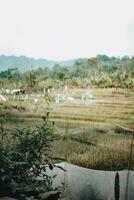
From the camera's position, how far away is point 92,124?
4531 millimetres

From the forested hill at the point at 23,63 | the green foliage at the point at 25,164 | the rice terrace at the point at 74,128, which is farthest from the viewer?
the forested hill at the point at 23,63

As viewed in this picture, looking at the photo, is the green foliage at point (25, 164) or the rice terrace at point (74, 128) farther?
the rice terrace at point (74, 128)

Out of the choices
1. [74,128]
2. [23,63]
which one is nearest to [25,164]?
[74,128]

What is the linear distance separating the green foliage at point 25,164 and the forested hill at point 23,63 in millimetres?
700

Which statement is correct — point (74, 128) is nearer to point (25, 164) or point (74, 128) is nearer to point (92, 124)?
point (92, 124)

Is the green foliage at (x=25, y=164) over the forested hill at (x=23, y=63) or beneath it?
beneath

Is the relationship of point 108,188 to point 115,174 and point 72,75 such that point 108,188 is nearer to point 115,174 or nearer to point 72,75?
point 115,174

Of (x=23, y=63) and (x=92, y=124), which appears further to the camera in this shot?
(x=23, y=63)

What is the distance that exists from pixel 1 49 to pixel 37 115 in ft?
2.83

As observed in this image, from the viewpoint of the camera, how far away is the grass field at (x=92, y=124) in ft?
14.3

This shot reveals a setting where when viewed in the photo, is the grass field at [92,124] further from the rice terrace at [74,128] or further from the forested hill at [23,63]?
the forested hill at [23,63]

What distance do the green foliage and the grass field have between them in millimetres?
238

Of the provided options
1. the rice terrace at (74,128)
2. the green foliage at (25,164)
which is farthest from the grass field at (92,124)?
the green foliage at (25,164)

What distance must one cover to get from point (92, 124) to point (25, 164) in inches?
27.5
